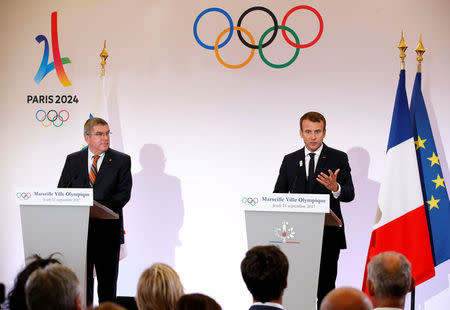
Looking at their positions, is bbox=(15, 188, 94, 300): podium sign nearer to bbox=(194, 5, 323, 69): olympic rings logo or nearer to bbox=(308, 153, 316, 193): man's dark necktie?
bbox=(308, 153, 316, 193): man's dark necktie

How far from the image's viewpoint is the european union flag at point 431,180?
532cm

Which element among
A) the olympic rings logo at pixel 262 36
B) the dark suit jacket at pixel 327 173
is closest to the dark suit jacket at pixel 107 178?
the dark suit jacket at pixel 327 173

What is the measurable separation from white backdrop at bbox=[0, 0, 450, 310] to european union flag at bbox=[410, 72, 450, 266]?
1.59ft

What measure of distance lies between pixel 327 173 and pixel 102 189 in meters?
1.90

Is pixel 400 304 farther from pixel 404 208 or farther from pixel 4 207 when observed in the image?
pixel 4 207

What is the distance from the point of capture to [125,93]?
6.59 metres

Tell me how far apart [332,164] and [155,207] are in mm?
2457

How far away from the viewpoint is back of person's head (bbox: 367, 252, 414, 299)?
266 cm

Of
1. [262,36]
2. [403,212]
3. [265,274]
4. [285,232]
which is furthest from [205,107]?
[265,274]

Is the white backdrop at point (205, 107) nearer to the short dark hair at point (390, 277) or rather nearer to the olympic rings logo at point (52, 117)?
the olympic rings logo at point (52, 117)

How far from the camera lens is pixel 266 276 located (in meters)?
2.70

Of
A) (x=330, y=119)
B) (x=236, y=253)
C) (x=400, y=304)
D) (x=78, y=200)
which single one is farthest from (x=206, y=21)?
(x=400, y=304)

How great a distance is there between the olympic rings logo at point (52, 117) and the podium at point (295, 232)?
3.48 metres

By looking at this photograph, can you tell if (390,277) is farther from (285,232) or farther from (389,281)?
(285,232)
